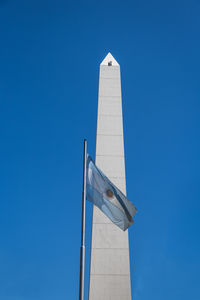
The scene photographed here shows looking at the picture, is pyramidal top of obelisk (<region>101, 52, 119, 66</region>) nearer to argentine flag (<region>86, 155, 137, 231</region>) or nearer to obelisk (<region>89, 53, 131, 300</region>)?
obelisk (<region>89, 53, 131, 300</region>)

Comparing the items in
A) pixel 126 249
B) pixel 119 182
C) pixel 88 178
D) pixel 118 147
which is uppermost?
pixel 118 147

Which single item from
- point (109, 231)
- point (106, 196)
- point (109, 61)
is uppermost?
point (109, 61)

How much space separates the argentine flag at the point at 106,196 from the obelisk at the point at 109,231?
2829 millimetres

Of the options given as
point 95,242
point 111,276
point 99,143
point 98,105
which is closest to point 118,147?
point 99,143

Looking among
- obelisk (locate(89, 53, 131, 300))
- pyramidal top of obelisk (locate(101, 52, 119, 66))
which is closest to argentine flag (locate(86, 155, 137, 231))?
obelisk (locate(89, 53, 131, 300))

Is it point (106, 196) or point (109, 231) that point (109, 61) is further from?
point (106, 196)

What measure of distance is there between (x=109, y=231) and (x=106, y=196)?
3.19m

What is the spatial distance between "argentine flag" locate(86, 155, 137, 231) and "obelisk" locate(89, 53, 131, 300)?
2829 mm

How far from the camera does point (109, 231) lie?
12047 mm

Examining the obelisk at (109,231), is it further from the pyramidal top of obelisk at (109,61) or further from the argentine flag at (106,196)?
the argentine flag at (106,196)

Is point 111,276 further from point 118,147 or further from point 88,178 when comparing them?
point 118,147

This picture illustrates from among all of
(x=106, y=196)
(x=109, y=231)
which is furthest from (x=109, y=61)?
(x=106, y=196)

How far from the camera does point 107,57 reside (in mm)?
17188

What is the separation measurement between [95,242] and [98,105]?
6.28 m
